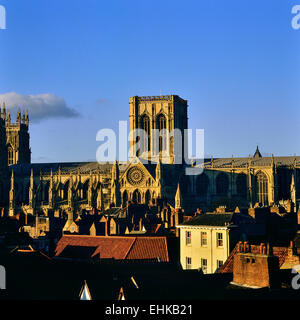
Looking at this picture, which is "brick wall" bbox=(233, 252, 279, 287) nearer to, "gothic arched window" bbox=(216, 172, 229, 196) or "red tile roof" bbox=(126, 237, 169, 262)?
"red tile roof" bbox=(126, 237, 169, 262)

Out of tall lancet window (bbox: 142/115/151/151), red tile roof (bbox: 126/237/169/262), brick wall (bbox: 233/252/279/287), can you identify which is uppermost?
tall lancet window (bbox: 142/115/151/151)

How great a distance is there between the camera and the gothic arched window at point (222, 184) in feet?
378

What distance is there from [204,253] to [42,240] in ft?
78.0

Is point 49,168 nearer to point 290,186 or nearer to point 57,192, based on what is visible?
point 57,192

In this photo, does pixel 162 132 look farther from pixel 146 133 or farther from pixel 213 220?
pixel 213 220

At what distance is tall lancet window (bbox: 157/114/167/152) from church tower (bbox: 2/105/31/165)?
120 ft

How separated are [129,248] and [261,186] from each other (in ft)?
226

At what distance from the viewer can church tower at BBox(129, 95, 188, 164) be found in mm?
126681

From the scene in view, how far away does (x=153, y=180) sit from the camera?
10881 cm

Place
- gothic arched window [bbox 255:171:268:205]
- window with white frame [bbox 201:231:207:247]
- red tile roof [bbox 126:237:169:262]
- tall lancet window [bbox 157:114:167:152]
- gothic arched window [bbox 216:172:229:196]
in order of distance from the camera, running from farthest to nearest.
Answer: tall lancet window [bbox 157:114:167:152], gothic arched window [bbox 216:172:229:196], gothic arched window [bbox 255:171:268:205], red tile roof [bbox 126:237:169:262], window with white frame [bbox 201:231:207:247]

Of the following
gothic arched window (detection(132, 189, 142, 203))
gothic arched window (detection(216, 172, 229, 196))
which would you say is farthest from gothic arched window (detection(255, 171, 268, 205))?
gothic arched window (detection(132, 189, 142, 203))

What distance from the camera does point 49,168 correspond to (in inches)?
5207

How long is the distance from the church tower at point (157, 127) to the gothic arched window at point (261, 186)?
19357mm
